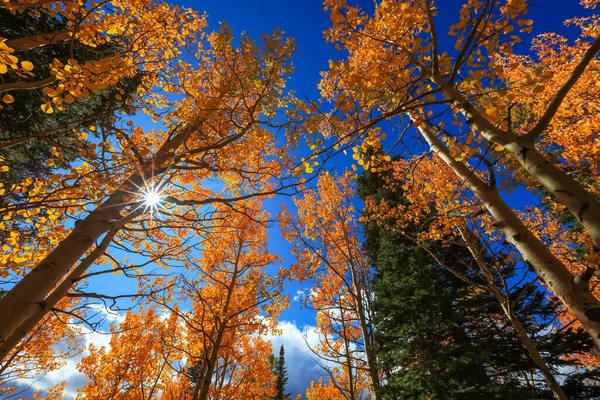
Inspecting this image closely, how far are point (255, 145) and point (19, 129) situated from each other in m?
6.61

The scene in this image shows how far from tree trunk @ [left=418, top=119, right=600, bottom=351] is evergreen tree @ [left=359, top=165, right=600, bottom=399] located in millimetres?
4243

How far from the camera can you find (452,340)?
7715 mm

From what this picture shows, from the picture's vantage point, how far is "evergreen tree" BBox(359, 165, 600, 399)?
20.1ft

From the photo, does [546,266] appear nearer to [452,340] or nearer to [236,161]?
[236,161]

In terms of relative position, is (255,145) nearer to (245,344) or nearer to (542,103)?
(542,103)

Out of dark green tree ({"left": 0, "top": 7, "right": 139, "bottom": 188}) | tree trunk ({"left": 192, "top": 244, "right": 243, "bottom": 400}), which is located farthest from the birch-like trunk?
dark green tree ({"left": 0, "top": 7, "right": 139, "bottom": 188})

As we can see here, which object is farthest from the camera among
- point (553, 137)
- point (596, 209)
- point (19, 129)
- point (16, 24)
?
point (553, 137)

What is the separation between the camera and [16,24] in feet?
18.1

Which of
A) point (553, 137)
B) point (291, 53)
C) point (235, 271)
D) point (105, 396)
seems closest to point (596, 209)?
point (291, 53)

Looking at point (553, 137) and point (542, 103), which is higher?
point (542, 103)

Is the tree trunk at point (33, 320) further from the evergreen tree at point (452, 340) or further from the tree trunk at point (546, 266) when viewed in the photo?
the evergreen tree at point (452, 340)

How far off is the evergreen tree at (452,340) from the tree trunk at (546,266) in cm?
424

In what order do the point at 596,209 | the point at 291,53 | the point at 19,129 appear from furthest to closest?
1. the point at 19,129
2. the point at 291,53
3. the point at 596,209

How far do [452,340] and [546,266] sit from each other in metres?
8.00
